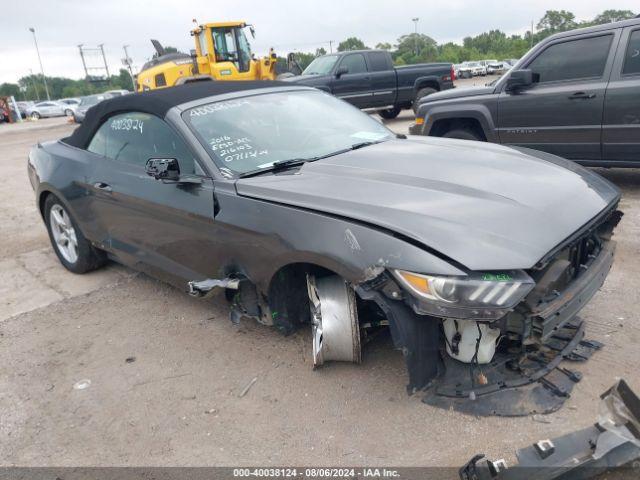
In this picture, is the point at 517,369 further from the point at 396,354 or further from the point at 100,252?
the point at 100,252

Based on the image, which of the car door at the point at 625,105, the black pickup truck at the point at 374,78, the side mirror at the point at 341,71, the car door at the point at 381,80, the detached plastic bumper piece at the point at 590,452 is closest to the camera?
the detached plastic bumper piece at the point at 590,452

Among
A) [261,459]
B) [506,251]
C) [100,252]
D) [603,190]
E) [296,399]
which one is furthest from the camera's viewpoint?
[100,252]

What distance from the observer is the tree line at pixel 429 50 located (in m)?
66.2

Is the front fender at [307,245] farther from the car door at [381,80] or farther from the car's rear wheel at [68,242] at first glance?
the car door at [381,80]

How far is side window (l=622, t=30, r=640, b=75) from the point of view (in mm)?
5504

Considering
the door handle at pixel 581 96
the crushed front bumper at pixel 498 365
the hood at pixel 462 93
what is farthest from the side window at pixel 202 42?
the crushed front bumper at pixel 498 365

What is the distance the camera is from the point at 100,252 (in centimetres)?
482

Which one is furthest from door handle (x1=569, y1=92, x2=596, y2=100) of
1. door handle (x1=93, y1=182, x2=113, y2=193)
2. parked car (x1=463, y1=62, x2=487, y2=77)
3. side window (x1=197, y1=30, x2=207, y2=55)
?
parked car (x1=463, y1=62, x2=487, y2=77)

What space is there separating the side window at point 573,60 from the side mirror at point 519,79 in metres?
0.21

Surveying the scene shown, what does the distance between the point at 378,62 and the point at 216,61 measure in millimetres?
4467

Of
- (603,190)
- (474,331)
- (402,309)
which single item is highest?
(603,190)

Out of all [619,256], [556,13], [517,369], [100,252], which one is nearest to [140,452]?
[517,369]

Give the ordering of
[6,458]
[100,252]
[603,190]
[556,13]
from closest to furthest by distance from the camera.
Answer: [6,458] < [603,190] < [100,252] < [556,13]

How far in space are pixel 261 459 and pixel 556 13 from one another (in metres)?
79.8
